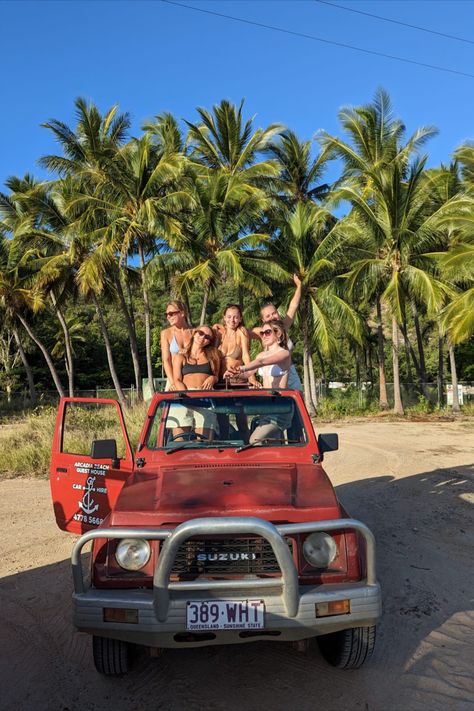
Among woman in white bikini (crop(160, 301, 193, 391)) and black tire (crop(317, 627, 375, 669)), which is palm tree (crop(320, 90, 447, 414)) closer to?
woman in white bikini (crop(160, 301, 193, 391))

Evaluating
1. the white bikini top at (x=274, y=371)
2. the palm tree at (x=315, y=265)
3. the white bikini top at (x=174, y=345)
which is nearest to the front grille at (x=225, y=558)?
the white bikini top at (x=274, y=371)

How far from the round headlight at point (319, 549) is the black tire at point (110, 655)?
3.74 ft

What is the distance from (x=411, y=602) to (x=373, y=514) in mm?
2684

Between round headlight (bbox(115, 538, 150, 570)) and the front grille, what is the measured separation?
18 cm

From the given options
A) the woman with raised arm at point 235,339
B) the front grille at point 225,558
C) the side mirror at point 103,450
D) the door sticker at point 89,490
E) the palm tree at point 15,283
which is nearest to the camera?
the front grille at point 225,558

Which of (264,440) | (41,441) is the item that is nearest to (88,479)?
(264,440)

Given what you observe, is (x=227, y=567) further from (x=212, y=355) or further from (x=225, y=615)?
(x=212, y=355)

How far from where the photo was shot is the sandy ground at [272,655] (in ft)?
10.0

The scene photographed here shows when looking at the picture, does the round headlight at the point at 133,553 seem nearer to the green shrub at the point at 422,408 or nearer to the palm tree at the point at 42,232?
the green shrub at the point at 422,408

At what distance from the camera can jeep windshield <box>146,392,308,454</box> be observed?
4234 millimetres

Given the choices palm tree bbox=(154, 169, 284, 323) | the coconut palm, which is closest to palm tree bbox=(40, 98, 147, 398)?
the coconut palm

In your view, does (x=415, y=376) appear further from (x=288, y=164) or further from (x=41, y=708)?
(x=41, y=708)

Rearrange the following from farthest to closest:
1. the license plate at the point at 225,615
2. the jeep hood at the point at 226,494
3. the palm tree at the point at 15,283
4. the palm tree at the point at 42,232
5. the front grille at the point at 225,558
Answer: the palm tree at the point at 15,283 → the palm tree at the point at 42,232 → the jeep hood at the point at 226,494 → the front grille at the point at 225,558 → the license plate at the point at 225,615

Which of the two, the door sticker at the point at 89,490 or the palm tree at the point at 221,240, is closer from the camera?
the door sticker at the point at 89,490
